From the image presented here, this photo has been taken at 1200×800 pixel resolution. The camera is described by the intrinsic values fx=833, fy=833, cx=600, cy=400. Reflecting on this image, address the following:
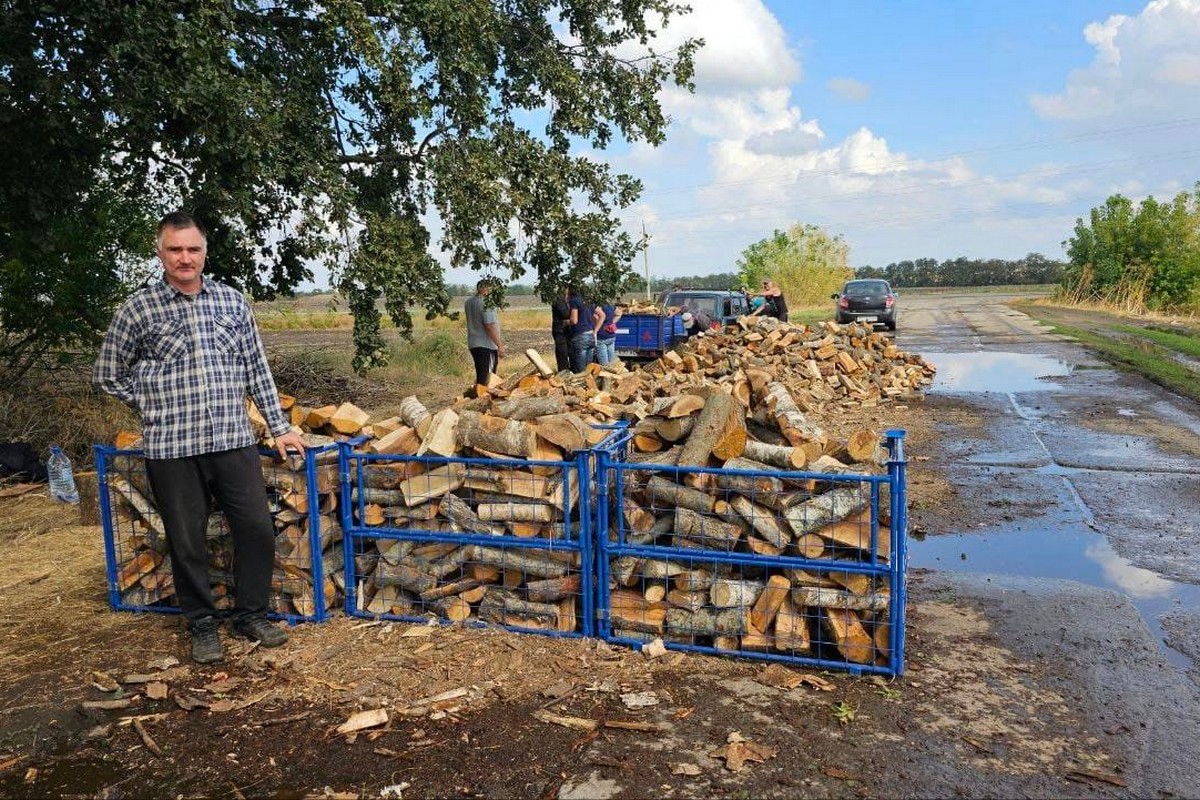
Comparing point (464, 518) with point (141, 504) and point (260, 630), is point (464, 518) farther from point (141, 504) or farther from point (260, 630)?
point (141, 504)

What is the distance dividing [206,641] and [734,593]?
8.93ft

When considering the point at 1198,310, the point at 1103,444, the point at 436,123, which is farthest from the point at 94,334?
the point at 1198,310

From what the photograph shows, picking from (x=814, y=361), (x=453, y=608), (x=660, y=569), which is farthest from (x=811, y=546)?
(x=814, y=361)

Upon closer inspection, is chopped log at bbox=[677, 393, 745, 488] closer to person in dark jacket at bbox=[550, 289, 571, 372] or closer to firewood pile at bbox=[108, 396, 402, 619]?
firewood pile at bbox=[108, 396, 402, 619]

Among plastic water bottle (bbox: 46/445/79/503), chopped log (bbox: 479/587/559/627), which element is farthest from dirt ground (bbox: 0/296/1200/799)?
plastic water bottle (bbox: 46/445/79/503)

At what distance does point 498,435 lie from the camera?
454 cm

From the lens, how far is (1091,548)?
20.2ft

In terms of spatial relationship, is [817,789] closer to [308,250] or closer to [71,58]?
[308,250]

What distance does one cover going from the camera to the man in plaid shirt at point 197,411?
13.5 feet

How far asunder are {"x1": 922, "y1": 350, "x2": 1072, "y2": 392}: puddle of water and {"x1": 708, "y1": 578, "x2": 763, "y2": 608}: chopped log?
11841 mm

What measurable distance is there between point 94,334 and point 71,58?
152 inches

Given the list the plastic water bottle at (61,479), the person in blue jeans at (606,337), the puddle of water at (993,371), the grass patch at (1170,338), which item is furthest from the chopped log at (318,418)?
the grass patch at (1170,338)

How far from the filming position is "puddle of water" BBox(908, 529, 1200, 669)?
5.17 m

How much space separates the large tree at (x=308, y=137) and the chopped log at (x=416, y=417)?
2.70m
